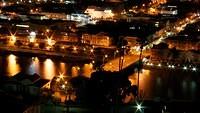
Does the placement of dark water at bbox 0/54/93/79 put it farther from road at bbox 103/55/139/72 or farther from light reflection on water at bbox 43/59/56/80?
road at bbox 103/55/139/72

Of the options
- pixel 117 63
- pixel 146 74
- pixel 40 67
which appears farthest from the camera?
pixel 40 67

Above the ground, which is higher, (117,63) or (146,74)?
(117,63)

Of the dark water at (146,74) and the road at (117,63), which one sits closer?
the dark water at (146,74)

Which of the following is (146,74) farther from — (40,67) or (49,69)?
(40,67)

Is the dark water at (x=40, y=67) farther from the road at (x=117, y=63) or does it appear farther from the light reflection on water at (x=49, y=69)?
the road at (x=117, y=63)

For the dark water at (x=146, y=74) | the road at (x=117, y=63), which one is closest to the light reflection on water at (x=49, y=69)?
the dark water at (x=146, y=74)

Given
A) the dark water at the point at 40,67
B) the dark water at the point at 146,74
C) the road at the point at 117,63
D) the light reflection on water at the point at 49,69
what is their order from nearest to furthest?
the dark water at the point at 146,74, the light reflection on water at the point at 49,69, the road at the point at 117,63, the dark water at the point at 40,67

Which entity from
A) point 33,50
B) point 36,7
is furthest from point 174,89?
point 36,7

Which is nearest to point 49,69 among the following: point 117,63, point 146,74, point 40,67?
point 40,67
